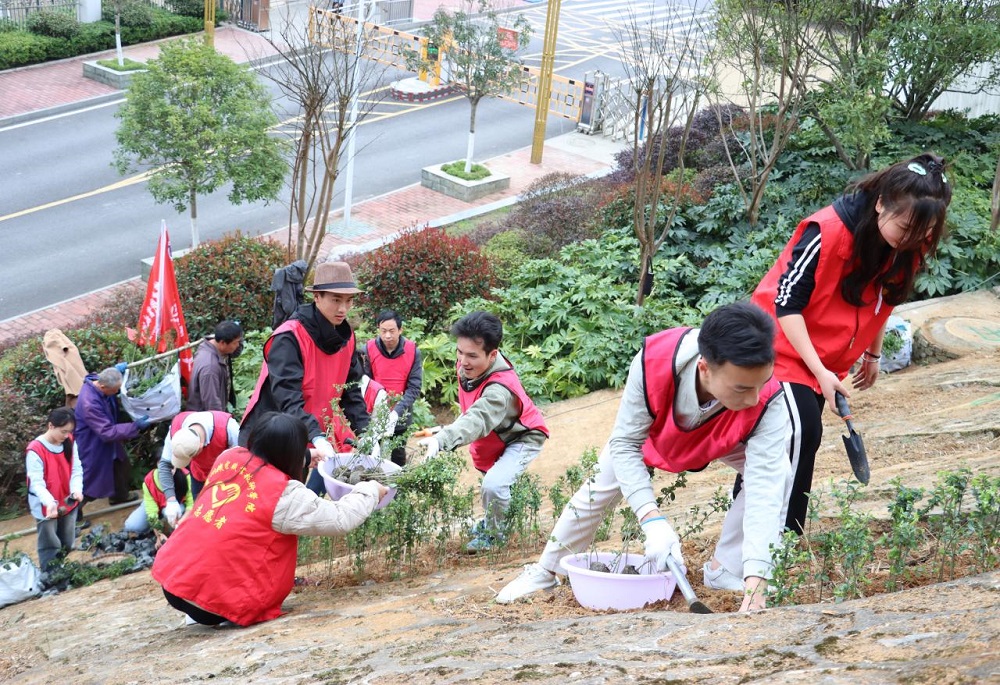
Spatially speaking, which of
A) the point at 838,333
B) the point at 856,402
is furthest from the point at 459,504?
the point at 856,402

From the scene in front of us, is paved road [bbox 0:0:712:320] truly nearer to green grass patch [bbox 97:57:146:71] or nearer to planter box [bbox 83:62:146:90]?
planter box [bbox 83:62:146:90]

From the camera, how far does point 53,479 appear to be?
22.1ft

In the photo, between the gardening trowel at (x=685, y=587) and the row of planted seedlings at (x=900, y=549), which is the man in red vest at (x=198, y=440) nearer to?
the gardening trowel at (x=685, y=587)

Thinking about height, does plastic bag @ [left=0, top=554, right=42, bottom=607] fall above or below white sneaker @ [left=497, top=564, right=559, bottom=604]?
below

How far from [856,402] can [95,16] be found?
67.2ft

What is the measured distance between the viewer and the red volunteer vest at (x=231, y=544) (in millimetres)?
3959

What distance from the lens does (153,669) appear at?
3.75 metres

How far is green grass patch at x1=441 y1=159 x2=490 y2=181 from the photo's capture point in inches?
694

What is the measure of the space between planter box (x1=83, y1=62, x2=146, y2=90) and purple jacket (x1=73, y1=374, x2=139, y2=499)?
1466cm

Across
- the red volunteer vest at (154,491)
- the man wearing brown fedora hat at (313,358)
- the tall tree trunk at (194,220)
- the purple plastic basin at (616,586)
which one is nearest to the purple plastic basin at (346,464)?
the man wearing brown fedora hat at (313,358)

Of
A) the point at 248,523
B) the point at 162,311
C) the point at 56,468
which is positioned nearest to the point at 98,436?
the point at 56,468

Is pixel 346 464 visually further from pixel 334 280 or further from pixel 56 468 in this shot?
pixel 56 468

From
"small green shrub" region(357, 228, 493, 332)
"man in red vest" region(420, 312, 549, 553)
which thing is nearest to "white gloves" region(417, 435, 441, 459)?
"man in red vest" region(420, 312, 549, 553)

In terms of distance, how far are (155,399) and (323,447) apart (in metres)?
3.26
